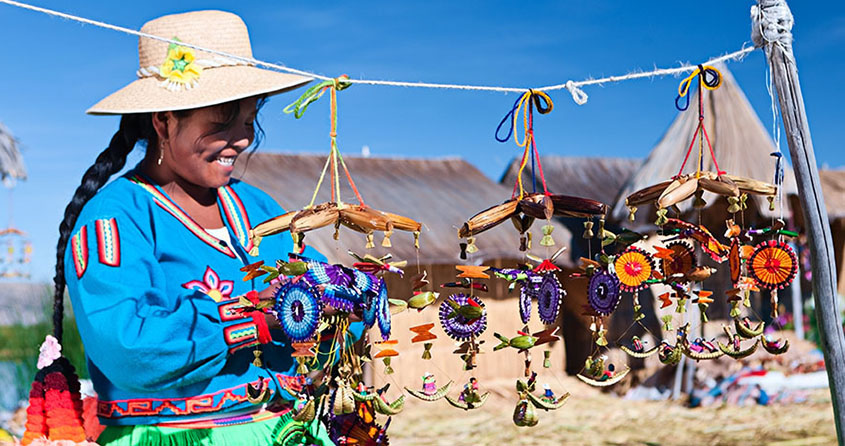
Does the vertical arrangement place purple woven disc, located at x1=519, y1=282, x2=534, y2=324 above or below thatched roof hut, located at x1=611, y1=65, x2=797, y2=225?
below

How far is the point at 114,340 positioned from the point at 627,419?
6.95 metres

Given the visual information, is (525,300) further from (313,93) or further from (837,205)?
(837,205)

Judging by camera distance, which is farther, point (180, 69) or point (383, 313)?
point (180, 69)

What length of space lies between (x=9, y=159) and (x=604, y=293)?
4229 mm

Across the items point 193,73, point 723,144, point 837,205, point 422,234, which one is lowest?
point 193,73

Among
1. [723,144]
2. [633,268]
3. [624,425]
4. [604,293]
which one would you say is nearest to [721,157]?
[723,144]

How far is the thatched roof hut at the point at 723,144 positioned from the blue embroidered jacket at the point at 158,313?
7.01 meters

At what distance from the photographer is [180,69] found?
2.25 metres

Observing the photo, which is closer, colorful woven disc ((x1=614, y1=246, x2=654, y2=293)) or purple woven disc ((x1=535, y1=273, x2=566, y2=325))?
purple woven disc ((x1=535, y1=273, x2=566, y2=325))

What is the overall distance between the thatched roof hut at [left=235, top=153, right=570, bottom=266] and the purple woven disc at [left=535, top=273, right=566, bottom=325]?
5.05m

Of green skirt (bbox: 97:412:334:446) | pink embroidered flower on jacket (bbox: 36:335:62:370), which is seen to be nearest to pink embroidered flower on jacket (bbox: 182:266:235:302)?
green skirt (bbox: 97:412:334:446)

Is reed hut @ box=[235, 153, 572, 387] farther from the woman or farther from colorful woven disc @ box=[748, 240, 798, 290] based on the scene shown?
colorful woven disc @ box=[748, 240, 798, 290]

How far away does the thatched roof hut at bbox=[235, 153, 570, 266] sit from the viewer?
8.32m

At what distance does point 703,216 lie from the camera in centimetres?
890
